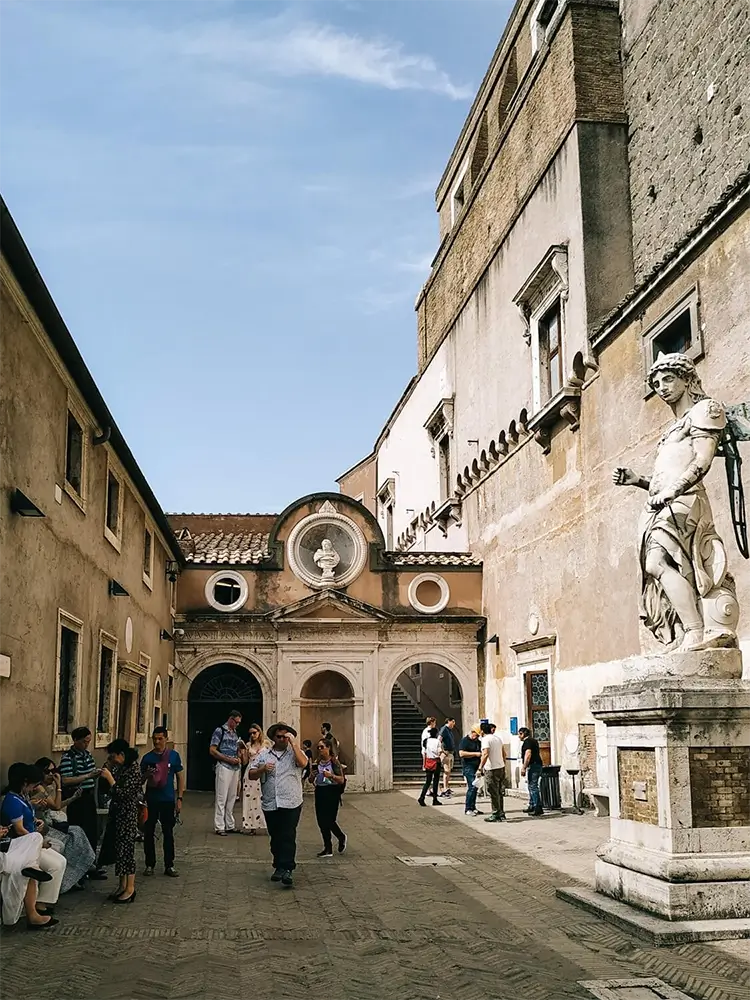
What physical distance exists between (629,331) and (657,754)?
941 centimetres

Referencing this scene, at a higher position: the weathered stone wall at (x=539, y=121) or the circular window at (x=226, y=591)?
the weathered stone wall at (x=539, y=121)

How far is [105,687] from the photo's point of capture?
1508 centimetres

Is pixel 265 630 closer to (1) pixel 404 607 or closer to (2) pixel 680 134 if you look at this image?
(1) pixel 404 607

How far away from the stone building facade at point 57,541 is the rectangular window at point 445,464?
1183cm

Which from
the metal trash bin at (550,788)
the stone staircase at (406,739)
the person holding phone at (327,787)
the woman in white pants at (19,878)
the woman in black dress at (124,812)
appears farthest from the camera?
the stone staircase at (406,739)

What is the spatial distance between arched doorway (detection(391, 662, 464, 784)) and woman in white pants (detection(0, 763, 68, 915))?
17.4 meters

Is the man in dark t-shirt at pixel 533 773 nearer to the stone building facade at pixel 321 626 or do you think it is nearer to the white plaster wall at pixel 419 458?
the stone building facade at pixel 321 626

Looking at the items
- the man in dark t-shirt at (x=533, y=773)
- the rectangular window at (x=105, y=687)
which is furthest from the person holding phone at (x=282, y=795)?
the man in dark t-shirt at (x=533, y=773)

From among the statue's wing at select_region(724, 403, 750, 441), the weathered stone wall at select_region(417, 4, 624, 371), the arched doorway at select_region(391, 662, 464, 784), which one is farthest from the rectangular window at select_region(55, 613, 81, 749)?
the arched doorway at select_region(391, 662, 464, 784)

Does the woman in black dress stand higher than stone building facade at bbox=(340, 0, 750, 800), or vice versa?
stone building facade at bbox=(340, 0, 750, 800)

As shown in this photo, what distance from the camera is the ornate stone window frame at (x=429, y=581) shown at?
24156mm

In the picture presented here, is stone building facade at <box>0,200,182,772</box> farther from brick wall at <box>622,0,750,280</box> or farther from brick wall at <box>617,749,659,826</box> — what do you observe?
brick wall at <box>622,0,750,280</box>

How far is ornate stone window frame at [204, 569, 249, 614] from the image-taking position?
77.4 ft

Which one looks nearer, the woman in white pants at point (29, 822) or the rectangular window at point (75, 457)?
the woman in white pants at point (29, 822)
